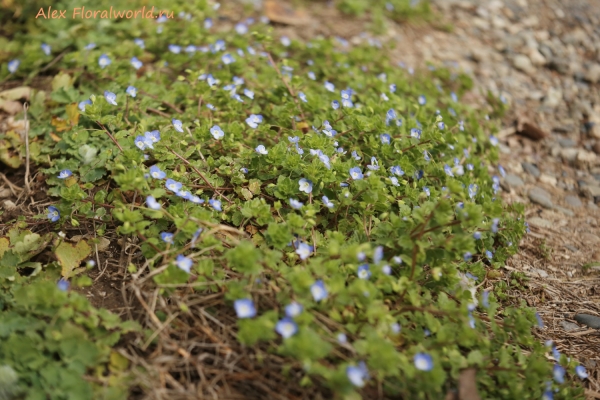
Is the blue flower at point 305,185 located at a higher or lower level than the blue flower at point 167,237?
higher

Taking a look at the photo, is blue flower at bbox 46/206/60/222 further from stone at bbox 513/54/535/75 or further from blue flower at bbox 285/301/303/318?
stone at bbox 513/54/535/75

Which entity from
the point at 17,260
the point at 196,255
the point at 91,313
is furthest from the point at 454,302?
the point at 17,260

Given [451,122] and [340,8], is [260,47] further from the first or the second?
[451,122]

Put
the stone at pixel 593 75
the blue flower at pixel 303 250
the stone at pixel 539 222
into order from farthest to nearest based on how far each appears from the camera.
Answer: the stone at pixel 593 75 < the stone at pixel 539 222 < the blue flower at pixel 303 250

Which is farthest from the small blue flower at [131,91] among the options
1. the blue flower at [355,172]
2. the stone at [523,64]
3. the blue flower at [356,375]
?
the stone at [523,64]

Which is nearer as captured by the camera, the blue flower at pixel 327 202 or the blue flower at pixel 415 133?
the blue flower at pixel 327 202

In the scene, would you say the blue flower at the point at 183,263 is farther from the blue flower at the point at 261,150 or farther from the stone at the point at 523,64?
the stone at the point at 523,64
